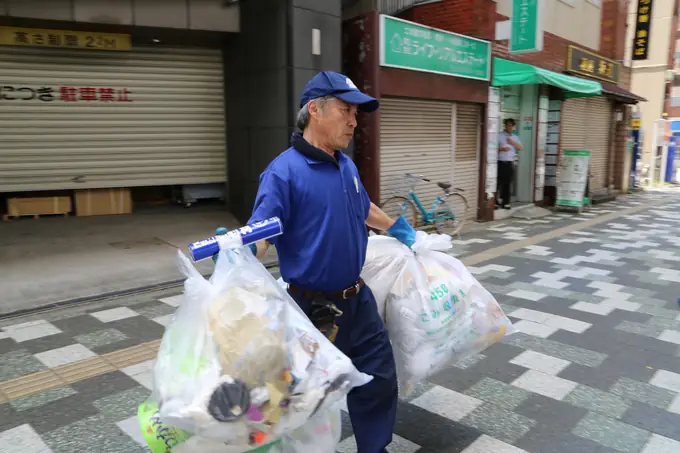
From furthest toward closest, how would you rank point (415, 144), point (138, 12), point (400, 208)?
1. point (415, 144)
2. point (400, 208)
3. point (138, 12)

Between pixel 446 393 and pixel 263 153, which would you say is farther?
pixel 263 153

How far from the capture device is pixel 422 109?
31.5ft

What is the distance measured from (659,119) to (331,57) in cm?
2010

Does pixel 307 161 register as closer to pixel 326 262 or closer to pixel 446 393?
pixel 326 262

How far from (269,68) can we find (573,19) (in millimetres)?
9566

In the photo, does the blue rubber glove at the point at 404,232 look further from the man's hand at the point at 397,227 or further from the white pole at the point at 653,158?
the white pole at the point at 653,158

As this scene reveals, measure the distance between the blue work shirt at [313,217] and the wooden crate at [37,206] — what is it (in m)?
6.71

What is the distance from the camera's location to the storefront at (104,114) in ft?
23.9

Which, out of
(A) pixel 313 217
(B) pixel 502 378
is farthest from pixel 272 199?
(B) pixel 502 378

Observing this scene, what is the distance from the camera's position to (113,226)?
Result: 7789 mm

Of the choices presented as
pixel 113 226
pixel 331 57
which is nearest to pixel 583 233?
pixel 331 57

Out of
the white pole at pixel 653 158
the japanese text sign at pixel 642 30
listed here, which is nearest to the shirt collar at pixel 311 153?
the japanese text sign at pixel 642 30

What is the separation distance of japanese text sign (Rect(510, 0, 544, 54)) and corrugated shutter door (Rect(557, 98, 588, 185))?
144 inches

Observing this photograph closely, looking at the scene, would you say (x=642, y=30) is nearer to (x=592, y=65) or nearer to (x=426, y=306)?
(x=592, y=65)
